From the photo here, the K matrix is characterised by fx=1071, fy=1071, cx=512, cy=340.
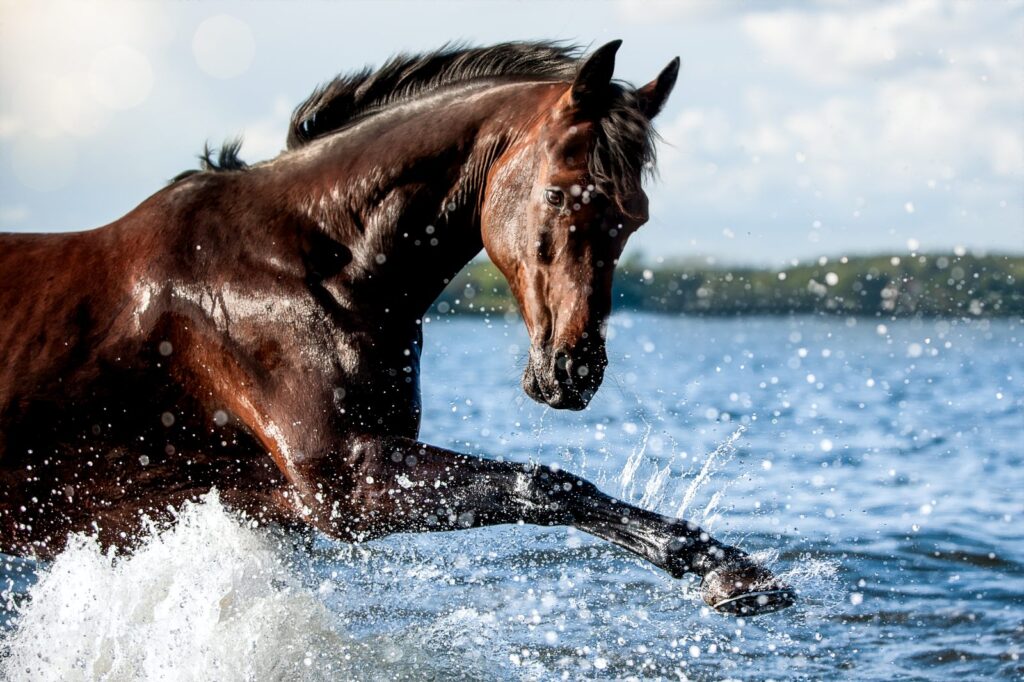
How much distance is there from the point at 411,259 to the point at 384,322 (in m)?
0.26

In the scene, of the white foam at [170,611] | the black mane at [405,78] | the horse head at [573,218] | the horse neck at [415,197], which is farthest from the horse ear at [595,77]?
the white foam at [170,611]

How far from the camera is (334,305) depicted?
154 inches

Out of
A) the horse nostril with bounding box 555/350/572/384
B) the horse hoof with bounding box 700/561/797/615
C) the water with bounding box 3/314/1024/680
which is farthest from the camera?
the water with bounding box 3/314/1024/680

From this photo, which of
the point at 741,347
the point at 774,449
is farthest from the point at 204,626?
the point at 741,347

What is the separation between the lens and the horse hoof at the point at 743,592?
3242 millimetres

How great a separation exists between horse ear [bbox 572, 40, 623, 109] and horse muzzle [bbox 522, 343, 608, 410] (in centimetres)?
86

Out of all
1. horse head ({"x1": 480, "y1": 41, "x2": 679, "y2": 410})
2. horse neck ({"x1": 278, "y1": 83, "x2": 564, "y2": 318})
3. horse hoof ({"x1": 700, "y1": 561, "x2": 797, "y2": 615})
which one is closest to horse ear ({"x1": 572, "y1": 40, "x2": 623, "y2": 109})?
horse head ({"x1": 480, "y1": 41, "x2": 679, "y2": 410})

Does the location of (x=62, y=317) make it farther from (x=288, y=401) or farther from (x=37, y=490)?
(x=288, y=401)

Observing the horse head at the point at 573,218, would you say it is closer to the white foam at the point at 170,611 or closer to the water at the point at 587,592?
the water at the point at 587,592

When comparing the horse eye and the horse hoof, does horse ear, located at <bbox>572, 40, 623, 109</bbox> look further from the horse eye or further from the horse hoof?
the horse hoof

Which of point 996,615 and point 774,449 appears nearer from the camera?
point 996,615

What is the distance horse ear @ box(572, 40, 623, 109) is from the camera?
11.8 ft

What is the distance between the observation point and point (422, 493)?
3596 mm

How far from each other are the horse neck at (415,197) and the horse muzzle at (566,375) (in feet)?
2.38
